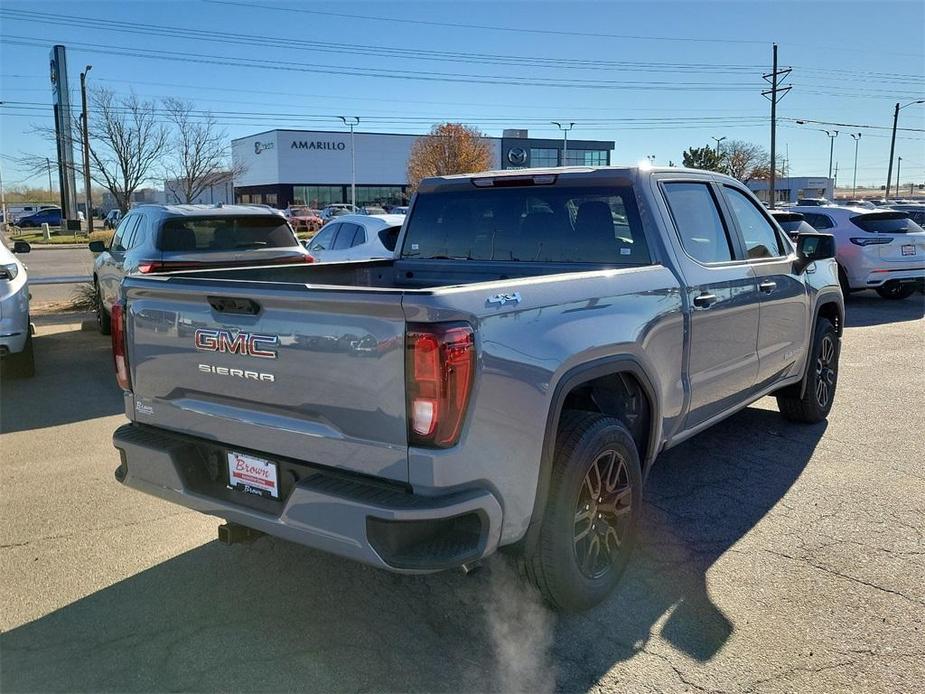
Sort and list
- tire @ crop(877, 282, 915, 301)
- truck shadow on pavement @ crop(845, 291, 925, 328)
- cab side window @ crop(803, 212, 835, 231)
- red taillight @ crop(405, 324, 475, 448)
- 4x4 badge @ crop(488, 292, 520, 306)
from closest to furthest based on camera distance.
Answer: red taillight @ crop(405, 324, 475, 448)
4x4 badge @ crop(488, 292, 520, 306)
truck shadow on pavement @ crop(845, 291, 925, 328)
cab side window @ crop(803, 212, 835, 231)
tire @ crop(877, 282, 915, 301)

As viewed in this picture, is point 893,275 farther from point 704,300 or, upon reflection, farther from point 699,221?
point 704,300

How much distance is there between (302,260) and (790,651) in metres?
7.05

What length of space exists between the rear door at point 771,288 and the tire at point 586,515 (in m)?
1.85

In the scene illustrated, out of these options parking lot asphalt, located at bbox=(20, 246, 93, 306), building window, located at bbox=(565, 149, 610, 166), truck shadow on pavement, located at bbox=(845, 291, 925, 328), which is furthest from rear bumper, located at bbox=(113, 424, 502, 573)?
building window, located at bbox=(565, 149, 610, 166)

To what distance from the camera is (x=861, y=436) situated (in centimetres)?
593

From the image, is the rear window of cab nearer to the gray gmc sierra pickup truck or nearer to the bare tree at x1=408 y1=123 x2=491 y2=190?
→ the gray gmc sierra pickup truck

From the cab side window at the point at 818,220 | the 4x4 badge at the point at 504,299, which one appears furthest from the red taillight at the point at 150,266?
the cab side window at the point at 818,220

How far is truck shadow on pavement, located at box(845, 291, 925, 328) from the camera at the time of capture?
39.8 feet

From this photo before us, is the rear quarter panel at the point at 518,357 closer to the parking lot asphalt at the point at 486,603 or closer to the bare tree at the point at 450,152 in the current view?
the parking lot asphalt at the point at 486,603

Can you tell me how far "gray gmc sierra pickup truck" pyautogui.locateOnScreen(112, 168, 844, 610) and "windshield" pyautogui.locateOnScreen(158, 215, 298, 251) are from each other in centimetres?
439

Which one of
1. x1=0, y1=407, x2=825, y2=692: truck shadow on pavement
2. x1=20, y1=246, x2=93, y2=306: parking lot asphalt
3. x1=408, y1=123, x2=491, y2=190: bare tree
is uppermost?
x1=408, y1=123, x2=491, y2=190: bare tree

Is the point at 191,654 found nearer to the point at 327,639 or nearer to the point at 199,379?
the point at 327,639

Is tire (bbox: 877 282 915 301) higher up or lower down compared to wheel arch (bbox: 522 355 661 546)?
lower down

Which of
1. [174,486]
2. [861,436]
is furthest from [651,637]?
[861,436]
